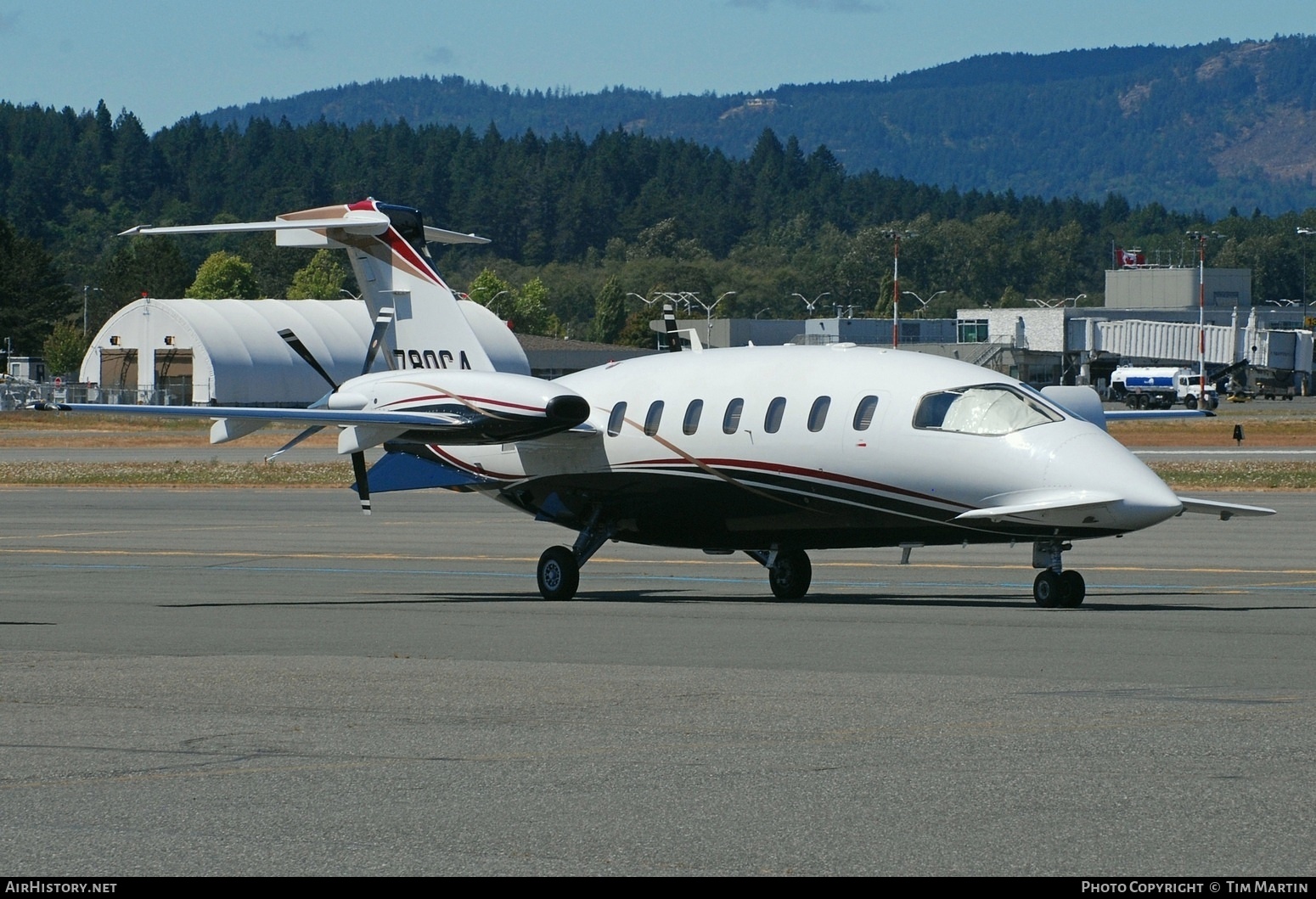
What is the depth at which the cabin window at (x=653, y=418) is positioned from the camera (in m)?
24.3

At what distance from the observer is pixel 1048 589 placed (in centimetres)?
2112

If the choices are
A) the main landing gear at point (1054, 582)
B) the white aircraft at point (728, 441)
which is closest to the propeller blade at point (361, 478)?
the white aircraft at point (728, 441)

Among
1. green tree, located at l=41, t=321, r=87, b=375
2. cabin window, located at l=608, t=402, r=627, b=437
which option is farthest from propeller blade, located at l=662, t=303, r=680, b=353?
green tree, located at l=41, t=321, r=87, b=375

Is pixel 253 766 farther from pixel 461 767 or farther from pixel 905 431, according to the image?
pixel 905 431

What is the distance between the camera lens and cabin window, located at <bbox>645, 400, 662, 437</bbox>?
24.3m

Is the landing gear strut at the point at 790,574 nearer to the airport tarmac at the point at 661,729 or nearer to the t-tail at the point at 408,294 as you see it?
the airport tarmac at the point at 661,729

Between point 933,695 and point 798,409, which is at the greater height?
point 798,409

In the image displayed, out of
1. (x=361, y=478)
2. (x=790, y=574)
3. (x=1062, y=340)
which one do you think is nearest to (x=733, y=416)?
(x=790, y=574)

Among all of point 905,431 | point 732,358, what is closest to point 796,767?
point 905,431

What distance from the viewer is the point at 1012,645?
17312 mm

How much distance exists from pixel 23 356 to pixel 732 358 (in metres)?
170

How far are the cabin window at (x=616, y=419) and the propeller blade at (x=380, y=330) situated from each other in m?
4.23

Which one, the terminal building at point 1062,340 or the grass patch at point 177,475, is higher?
the terminal building at point 1062,340

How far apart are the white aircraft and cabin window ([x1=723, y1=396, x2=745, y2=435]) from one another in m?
0.03
